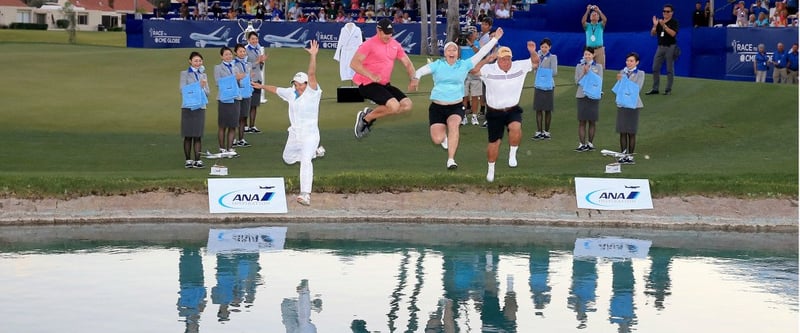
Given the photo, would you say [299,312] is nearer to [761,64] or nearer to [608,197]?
[608,197]

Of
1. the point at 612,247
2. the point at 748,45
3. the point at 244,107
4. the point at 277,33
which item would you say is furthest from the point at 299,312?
the point at 277,33

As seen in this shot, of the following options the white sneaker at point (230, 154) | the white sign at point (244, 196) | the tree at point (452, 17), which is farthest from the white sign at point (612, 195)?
the tree at point (452, 17)

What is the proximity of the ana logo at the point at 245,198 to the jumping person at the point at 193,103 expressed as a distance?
339 cm

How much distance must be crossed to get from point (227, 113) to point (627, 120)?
8.42 meters

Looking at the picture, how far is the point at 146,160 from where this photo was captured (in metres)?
29.2

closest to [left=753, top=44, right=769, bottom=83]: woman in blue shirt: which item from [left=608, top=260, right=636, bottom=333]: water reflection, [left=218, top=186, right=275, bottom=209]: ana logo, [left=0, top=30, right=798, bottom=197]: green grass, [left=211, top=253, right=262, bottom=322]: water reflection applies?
[left=0, top=30, right=798, bottom=197]: green grass

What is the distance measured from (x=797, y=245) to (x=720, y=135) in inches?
422

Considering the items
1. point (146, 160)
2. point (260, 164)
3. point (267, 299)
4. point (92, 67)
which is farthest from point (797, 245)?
point (92, 67)

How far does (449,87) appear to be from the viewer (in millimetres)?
23297

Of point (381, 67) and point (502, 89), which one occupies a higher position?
point (381, 67)

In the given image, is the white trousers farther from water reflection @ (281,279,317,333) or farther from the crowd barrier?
the crowd barrier

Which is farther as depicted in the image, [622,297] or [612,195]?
[612,195]

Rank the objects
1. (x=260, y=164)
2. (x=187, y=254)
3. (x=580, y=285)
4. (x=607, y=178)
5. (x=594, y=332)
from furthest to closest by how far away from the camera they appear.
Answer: (x=260, y=164) < (x=607, y=178) < (x=187, y=254) < (x=580, y=285) < (x=594, y=332)

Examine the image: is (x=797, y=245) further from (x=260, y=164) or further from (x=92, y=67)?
(x=92, y=67)
